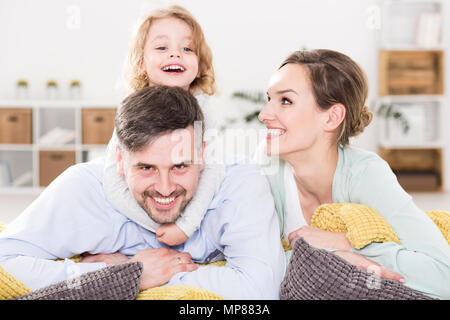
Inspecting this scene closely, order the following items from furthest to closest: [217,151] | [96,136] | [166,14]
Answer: [96,136]
[166,14]
[217,151]

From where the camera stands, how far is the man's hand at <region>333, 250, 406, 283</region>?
131cm

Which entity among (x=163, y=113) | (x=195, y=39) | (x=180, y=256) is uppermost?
(x=195, y=39)

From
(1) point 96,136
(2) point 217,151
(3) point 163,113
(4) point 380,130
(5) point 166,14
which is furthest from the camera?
(4) point 380,130

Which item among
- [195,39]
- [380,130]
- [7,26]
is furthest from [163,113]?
[7,26]

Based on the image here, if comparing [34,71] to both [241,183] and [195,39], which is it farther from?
[241,183]

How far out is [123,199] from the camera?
1433 mm

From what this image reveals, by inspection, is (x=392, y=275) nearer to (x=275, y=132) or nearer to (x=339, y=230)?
(x=339, y=230)

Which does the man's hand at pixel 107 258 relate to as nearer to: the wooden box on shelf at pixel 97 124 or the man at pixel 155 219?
the man at pixel 155 219

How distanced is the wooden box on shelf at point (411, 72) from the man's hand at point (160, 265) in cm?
442

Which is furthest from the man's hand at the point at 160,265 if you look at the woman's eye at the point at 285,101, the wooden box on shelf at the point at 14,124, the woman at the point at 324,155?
the wooden box on shelf at the point at 14,124

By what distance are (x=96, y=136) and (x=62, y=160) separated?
41 centimetres

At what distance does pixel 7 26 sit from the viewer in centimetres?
546

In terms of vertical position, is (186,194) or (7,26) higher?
(7,26)

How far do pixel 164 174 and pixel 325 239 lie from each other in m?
0.48
